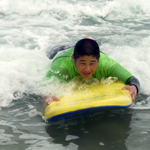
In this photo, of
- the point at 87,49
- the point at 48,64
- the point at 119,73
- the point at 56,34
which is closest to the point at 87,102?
the point at 87,49

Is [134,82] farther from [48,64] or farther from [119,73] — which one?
[48,64]

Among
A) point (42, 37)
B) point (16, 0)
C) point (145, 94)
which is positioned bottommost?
point (145, 94)

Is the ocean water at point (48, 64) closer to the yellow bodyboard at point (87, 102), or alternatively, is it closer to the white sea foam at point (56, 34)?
the white sea foam at point (56, 34)

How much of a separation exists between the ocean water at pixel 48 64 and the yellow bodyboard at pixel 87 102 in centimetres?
13

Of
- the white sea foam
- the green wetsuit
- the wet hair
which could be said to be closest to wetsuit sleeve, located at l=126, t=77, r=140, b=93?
the green wetsuit

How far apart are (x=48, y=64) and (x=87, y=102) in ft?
6.64

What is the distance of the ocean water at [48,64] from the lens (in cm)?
263

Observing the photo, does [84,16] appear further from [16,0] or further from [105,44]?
[105,44]

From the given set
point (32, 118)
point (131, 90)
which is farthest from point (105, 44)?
point (32, 118)

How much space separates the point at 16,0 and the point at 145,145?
9463 mm

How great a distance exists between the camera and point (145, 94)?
3.78 meters

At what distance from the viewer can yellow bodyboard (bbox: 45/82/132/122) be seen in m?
2.86

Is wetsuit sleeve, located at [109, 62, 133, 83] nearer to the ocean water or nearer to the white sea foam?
the ocean water

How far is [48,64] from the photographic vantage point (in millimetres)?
4793
